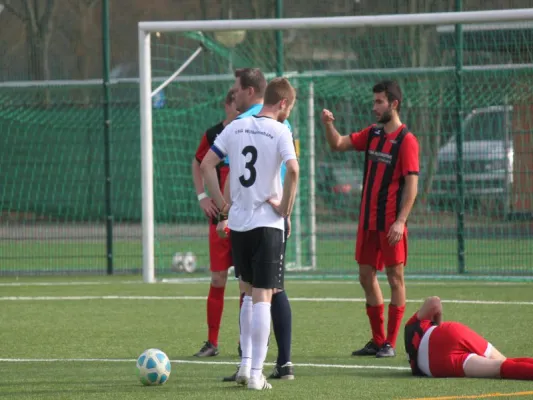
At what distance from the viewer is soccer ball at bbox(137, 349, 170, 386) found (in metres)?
7.08

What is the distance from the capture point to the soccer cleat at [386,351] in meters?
8.44

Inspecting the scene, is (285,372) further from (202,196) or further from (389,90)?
(389,90)

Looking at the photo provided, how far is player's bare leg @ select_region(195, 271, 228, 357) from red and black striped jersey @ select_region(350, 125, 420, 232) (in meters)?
1.17

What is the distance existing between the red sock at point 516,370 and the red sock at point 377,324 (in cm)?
173

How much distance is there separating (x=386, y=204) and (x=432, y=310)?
1475mm

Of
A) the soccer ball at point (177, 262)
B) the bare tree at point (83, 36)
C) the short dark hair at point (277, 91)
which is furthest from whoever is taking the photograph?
the bare tree at point (83, 36)

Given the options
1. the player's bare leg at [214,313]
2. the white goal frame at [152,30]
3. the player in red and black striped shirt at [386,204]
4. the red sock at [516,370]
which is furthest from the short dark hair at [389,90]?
the white goal frame at [152,30]

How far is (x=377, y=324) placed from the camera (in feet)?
28.5

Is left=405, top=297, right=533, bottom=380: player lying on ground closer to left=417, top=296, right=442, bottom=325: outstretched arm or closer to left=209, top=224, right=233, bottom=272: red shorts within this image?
left=417, top=296, right=442, bottom=325: outstretched arm

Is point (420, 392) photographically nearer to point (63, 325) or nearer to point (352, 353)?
point (352, 353)

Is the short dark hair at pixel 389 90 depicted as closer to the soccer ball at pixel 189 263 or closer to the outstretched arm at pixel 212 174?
the outstretched arm at pixel 212 174

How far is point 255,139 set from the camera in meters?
6.96

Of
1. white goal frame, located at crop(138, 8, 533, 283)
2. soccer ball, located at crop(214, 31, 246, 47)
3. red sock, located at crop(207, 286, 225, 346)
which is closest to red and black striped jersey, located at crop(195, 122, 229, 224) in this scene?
red sock, located at crop(207, 286, 225, 346)

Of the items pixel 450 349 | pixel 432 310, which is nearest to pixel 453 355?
pixel 450 349
